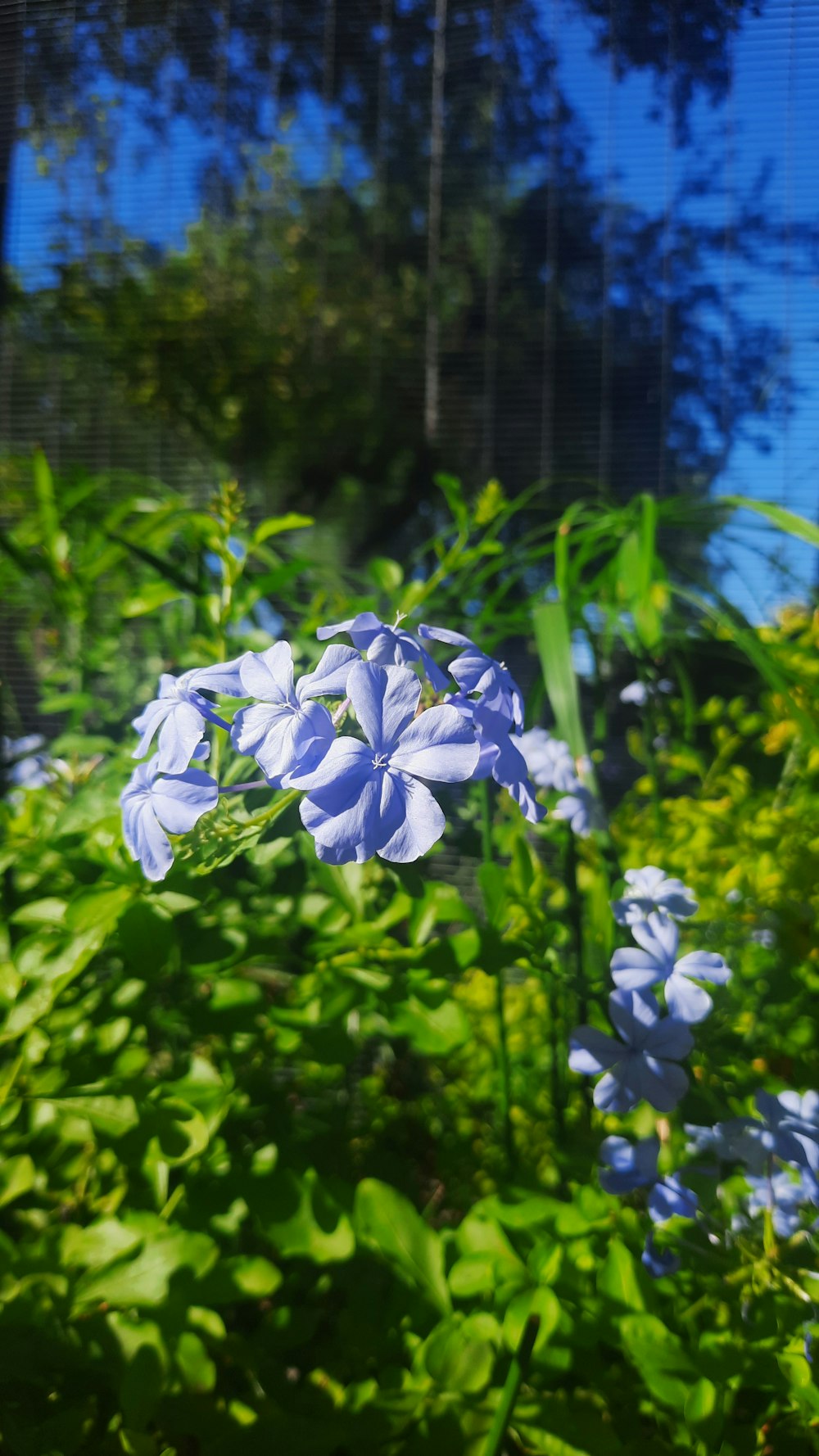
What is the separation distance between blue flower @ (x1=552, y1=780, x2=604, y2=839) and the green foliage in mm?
24

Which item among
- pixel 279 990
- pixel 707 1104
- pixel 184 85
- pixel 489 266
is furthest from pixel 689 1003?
pixel 184 85

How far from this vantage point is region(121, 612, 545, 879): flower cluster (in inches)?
15.9

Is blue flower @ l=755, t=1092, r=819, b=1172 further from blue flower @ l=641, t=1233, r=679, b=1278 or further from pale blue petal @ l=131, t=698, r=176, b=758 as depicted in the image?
pale blue petal @ l=131, t=698, r=176, b=758

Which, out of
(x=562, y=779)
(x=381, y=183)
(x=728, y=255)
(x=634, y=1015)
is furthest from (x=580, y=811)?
(x=381, y=183)

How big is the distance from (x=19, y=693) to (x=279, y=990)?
3.69 feet

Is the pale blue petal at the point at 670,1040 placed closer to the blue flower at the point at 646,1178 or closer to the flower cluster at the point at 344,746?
the blue flower at the point at 646,1178

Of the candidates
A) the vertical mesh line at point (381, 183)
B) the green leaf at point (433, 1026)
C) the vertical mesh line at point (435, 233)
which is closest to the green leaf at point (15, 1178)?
the green leaf at point (433, 1026)

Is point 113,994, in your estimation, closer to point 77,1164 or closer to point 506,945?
point 77,1164

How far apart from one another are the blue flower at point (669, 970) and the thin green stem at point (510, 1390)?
215 mm

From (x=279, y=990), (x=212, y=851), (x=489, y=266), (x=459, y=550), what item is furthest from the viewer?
(x=489, y=266)

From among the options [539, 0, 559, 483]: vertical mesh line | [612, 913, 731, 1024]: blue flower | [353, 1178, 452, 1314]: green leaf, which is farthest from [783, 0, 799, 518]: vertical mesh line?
[353, 1178, 452, 1314]: green leaf

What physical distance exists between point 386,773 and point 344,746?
26 millimetres

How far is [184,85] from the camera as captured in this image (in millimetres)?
2125

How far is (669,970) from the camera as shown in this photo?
0.60 meters
